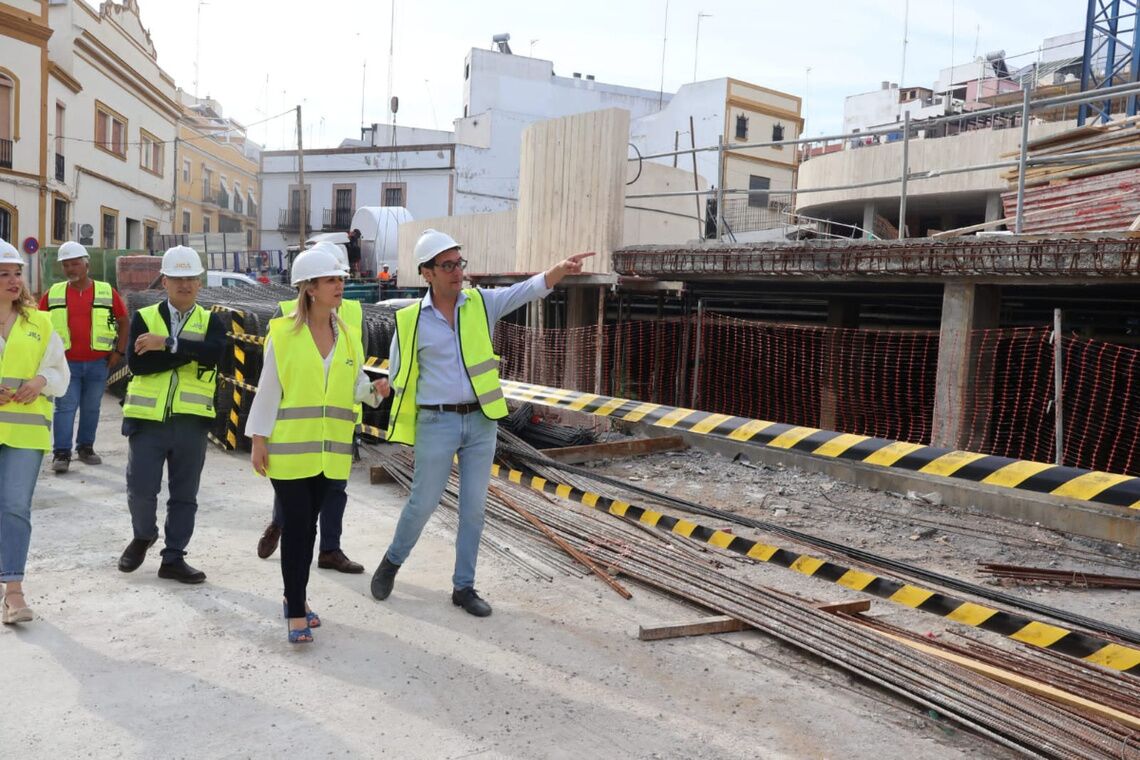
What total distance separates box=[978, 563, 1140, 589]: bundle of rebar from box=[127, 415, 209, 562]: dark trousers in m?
4.93

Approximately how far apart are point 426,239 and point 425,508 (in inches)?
54.1

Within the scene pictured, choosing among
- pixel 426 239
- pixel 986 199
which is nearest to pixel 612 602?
pixel 426 239

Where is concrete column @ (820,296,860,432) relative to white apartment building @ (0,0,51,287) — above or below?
below

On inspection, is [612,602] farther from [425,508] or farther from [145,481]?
[145,481]

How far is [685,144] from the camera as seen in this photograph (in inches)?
1764

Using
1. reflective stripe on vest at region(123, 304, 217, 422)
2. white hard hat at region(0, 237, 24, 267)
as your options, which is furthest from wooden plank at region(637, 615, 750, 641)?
white hard hat at region(0, 237, 24, 267)

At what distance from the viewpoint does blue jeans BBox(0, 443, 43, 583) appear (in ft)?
14.5

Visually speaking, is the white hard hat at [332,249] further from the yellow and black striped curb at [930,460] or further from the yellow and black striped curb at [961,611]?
the yellow and black striped curb at [961,611]

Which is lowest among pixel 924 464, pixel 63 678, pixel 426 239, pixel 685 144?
pixel 63 678

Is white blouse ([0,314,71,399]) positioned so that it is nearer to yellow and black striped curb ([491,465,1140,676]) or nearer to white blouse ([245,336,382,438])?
white blouse ([245,336,382,438])

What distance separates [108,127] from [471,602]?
33.9 meters

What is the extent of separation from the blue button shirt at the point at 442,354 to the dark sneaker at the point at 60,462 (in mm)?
4593

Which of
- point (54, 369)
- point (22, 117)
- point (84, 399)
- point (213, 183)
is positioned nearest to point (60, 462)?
point (84, 399)

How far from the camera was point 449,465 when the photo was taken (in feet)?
15.9
